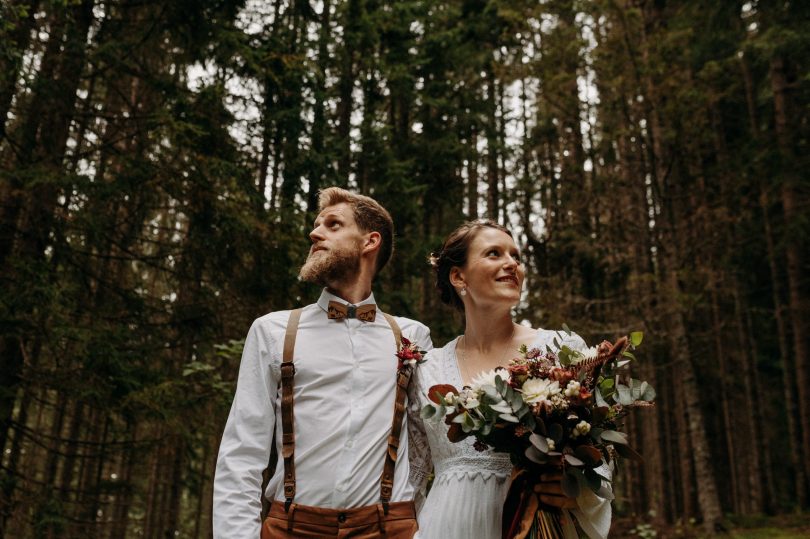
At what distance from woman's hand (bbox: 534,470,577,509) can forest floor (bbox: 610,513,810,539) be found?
8.53 metres

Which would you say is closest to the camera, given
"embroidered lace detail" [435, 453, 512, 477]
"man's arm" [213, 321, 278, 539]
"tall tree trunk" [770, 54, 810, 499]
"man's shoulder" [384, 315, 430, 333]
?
"man's arm" [213, 321, 278, 539]

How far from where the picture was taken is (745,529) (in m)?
11.7

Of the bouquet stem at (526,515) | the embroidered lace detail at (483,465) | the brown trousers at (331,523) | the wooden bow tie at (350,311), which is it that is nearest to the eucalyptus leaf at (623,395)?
the bouquet stem at (526,515)

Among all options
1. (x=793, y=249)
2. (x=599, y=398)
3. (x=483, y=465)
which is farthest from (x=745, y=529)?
(x=599, y=398)

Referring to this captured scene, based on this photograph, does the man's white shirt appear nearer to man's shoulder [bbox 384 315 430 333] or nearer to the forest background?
man's shoulder [bbox 384 315 430 333]

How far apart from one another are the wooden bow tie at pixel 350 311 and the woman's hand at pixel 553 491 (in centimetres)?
111

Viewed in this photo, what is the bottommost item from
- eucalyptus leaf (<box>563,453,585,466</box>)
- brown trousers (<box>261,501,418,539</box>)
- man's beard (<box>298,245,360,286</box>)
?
brown trousers (<box>261,501,418,539</box>)

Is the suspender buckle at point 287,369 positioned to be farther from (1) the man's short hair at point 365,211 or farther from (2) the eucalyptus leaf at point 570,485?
(2) the eucalyptus leaf at point 570,485

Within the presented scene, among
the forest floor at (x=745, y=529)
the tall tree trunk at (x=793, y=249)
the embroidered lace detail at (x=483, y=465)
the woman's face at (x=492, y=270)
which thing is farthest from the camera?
the tall tree trunk at (x=793, y=249)

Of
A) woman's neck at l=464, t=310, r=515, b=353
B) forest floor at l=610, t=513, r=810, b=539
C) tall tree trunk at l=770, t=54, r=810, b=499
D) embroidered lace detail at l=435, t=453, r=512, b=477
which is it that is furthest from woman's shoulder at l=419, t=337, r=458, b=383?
tall tree trunk at l=770, t=54, r=810, b=499

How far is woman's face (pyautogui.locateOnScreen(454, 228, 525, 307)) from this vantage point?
315 cm

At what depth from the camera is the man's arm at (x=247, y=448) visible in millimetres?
2617

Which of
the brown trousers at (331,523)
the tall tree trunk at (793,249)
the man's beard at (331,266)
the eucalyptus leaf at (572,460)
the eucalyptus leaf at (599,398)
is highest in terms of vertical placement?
the tall tree trunk at (793,249)

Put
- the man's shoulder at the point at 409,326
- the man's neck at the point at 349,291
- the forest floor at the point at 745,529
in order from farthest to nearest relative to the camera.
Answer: the forest floor at the point at 745,529 < the man's shoulder at the point at 409,326 < the man's neck at the point at 349,291
